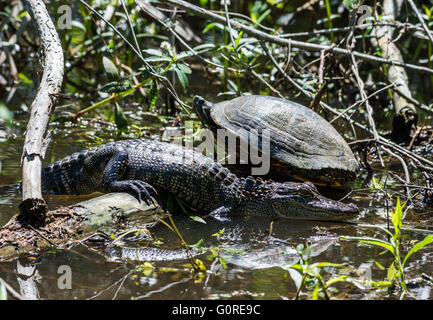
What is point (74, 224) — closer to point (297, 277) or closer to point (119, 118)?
point (297, 277)

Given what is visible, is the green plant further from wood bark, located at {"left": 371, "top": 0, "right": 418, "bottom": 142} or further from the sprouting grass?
wood bark, located at {"left": 371, "top": 0, "right": 418, "bottom": 142}

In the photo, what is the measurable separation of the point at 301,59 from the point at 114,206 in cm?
604

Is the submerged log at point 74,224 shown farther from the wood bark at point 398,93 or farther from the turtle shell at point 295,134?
the wood bark at point 398,93

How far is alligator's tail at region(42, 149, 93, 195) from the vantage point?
17.3ft

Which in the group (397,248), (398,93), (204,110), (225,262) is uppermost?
(398,93)

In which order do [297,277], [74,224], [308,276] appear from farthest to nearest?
[74,224]
[308,276]
[297,277]

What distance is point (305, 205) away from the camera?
16.4ft

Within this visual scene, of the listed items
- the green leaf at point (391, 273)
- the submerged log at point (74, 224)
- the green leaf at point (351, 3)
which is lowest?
the green leaf at point (391, 273)

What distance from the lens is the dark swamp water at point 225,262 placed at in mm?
3334

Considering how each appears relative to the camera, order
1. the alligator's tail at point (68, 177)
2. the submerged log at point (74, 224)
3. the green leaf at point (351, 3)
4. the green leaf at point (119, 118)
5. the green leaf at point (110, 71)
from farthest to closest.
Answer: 1. the green leaf at point (351, 3)
2. the green leaf at point (119, 118)
3. the green leaf at point (110, 71)
4. the alligator's tail at point (68, 177)
5. the submerged log at point (74, 224)

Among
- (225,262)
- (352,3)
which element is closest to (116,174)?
(225,262)

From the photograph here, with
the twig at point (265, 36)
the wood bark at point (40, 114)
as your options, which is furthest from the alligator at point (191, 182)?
the twig at point (265, 36)

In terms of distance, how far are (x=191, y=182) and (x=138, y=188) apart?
20.1 inches
